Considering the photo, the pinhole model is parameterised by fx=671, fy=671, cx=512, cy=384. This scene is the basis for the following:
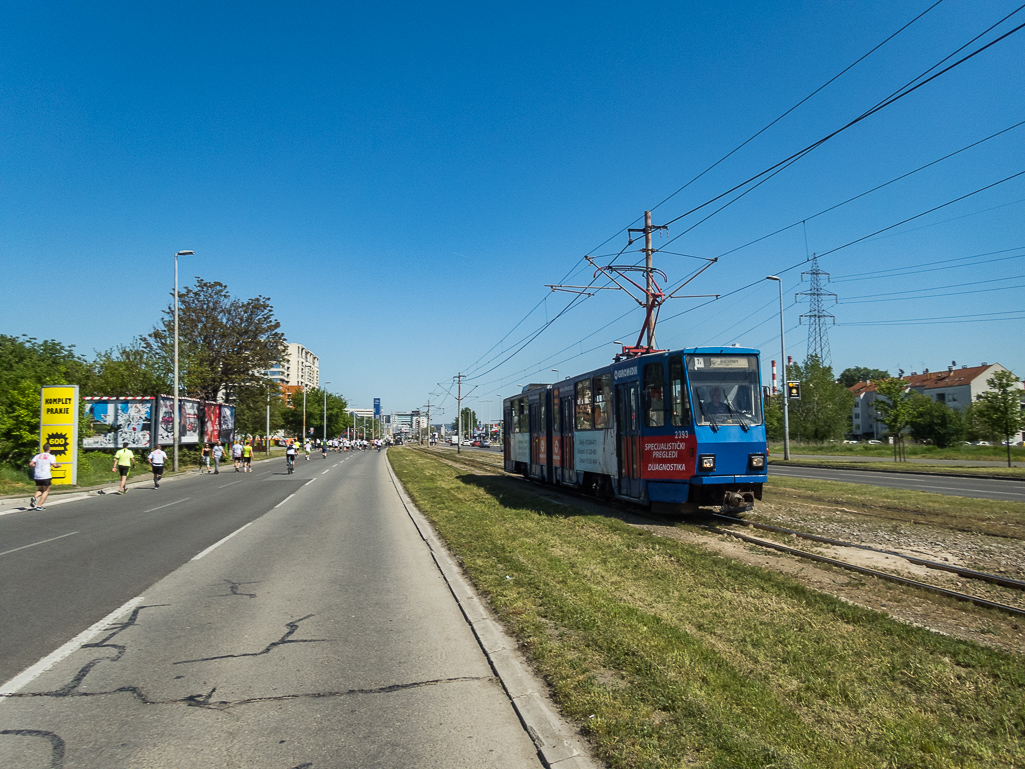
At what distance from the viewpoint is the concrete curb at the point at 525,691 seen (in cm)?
375

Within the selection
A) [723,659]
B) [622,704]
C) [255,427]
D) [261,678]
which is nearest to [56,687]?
[261,678]

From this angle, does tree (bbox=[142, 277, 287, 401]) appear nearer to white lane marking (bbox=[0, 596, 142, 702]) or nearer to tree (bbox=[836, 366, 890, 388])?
white lane marking (bbox=[0, 596, 142, 702])

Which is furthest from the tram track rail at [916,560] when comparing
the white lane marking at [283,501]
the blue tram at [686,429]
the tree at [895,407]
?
the tree at [895,407]

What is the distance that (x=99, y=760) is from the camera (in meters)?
3.75

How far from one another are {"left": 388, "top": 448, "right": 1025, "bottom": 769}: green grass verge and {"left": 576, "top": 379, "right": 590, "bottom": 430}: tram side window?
368 inches

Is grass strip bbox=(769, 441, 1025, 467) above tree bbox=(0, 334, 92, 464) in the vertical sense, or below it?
below

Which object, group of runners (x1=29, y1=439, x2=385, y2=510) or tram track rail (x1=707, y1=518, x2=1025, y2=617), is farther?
group of runners (x1=29, y1=439, x2=385, y2=510)

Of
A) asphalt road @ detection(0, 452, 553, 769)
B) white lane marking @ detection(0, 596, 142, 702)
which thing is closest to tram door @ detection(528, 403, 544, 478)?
asphalt road @ detection(0, 452, 553, 769)

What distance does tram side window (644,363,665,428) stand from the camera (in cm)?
1381

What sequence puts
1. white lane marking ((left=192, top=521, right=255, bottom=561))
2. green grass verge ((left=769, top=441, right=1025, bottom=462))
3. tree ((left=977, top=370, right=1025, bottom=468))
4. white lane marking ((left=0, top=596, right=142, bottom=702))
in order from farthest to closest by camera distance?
green grass verge ((left=769, top=441, right=1025, bottom=462)) → tree ((left=977, top=370, right=1025, bottom=468)) → white lane marking ((left=192, top=521, right=255, bottom=561)) → white lane marking ((left=0, top=596, right=142, bottom=702))

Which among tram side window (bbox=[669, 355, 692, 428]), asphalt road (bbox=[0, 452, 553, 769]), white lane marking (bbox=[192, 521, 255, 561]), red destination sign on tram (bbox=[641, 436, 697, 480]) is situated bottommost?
white lane marking (bbox=[192, 521, 255, 561])

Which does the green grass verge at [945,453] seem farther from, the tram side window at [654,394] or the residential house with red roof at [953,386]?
the tram side window at [654,394]

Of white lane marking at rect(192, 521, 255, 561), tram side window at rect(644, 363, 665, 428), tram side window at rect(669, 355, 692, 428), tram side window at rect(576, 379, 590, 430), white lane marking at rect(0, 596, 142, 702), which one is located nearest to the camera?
white lane marking at rect(0, 596, 142, 702)

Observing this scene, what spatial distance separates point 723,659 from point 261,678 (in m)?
3.50
